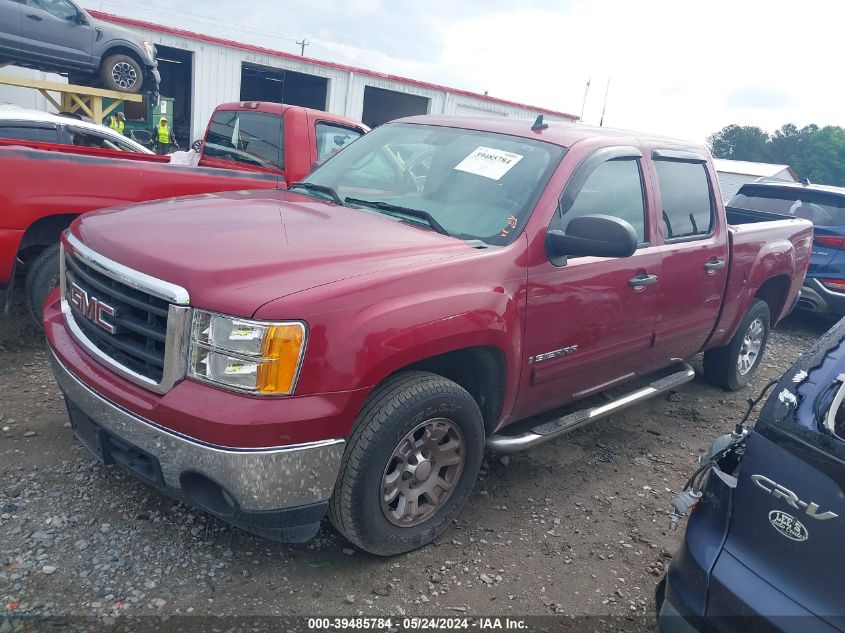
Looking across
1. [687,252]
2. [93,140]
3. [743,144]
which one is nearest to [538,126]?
[687,252]

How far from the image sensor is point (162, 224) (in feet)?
9.22

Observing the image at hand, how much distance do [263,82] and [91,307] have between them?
100 feet

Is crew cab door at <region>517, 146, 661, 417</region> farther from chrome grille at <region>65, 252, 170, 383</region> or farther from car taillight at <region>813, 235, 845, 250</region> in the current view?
Answer: car taillight at <region>813, 235, 845, 250</region>

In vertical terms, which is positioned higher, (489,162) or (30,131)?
(489,162)

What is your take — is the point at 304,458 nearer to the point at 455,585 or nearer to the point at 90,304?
the point at 455,585

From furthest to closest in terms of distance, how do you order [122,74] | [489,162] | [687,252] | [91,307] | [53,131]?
1. [122,74]
2. [53,131]
3. [687,252]
4. [489,162]
5. [91,307]

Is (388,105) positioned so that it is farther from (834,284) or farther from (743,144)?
(743,144)

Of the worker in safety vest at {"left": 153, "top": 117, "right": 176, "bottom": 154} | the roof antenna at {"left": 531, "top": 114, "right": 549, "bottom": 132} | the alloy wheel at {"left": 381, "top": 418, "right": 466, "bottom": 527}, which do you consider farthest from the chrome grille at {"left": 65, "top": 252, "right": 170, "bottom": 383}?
the worker in safety vest at {"left": 153, "top": 117, "right": 176, "bottom": 154}

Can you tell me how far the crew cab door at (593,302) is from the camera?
10.2ft

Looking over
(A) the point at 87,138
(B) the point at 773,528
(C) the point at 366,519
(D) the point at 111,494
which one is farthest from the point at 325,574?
(A) the point at 87,138

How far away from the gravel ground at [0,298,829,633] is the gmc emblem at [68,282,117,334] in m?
0.88

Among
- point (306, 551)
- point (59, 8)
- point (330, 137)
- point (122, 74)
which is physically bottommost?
point (306, 551)

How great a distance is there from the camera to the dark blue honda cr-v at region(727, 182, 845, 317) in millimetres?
7367

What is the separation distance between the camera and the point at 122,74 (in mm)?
11508
